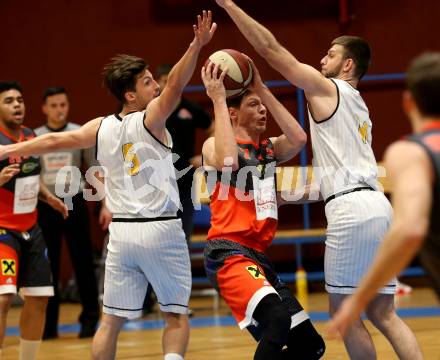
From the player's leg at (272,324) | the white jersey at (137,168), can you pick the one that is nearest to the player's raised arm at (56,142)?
the white jersey at (137,168)

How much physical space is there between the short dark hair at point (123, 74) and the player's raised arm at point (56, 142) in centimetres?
25

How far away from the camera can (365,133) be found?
516cm

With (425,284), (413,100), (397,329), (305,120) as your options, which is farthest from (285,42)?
(413,100)

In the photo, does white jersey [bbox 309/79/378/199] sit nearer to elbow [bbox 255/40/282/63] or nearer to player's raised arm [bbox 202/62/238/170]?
elbow [bbox 255/40/282/63]

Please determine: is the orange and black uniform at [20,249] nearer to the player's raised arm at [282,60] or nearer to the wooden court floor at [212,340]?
the wooden court floor at [212,340]

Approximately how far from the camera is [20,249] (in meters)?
6.60

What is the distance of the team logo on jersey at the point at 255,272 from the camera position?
4.85m

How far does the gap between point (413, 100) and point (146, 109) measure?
7.36ft

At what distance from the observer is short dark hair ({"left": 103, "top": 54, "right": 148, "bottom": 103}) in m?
5.34

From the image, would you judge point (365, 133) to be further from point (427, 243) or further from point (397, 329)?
point (427, 243)

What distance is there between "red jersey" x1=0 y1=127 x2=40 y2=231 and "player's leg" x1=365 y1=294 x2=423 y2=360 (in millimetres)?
2825

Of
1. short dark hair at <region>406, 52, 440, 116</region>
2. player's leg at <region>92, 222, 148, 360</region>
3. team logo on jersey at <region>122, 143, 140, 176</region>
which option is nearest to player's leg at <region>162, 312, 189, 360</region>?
player's leg at <region>92, 222, 148, 360</region>

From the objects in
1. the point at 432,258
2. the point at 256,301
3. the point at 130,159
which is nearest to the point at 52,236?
the point at 130,159

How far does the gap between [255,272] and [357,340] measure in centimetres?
68
